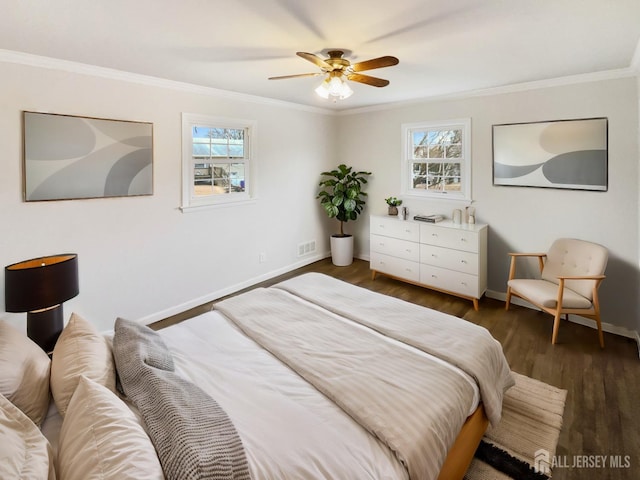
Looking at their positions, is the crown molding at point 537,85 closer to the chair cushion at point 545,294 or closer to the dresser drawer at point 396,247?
the dresser drawer at point 396,247

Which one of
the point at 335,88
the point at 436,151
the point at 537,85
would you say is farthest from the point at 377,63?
the point at 436,151

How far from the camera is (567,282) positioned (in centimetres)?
349

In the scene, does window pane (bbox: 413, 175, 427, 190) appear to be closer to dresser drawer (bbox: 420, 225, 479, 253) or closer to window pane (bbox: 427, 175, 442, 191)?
window pane (bbox: 427, 175, 442, 191)

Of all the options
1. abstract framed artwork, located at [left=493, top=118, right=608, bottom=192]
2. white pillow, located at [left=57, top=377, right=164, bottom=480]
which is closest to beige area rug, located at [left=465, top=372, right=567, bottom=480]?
white pillow, located at [left=57, top=377, right=164, bottom=480]

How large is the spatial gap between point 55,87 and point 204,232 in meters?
1.87

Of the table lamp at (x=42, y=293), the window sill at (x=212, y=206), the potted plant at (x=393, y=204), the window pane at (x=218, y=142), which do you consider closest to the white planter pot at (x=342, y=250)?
the potted plant at (x=393, y=204)

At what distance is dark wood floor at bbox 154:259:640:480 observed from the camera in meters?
1.98

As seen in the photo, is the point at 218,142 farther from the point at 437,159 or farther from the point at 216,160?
the point at 437,159

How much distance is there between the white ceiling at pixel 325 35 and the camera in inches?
76.7

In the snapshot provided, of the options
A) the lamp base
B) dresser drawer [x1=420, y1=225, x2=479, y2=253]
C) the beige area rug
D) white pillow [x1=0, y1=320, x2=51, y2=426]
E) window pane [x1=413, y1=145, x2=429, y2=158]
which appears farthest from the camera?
window pane [x1=413, y1=145, x2=429, y2=158]

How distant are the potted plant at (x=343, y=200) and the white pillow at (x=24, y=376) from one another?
4.14 m

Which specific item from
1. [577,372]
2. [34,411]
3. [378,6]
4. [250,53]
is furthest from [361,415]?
[250,53]

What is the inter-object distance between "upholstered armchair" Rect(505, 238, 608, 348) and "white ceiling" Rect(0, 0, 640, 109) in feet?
5.45

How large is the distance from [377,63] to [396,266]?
2917 mm
